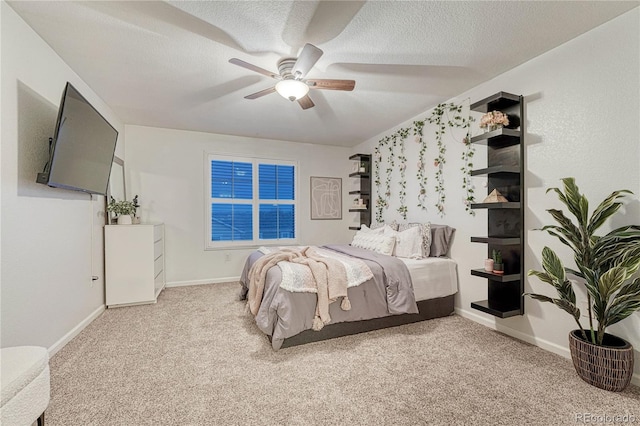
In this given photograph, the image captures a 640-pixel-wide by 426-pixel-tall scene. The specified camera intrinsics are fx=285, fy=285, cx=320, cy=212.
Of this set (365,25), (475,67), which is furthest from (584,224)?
(365,25)

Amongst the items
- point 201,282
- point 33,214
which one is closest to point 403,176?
point 201,282

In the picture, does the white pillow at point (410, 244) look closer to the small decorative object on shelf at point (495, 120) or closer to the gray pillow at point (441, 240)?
the gray pillow at point (441, 240)

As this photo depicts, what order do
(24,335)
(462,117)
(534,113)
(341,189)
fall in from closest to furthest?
1. (24,335)
2. (534,113)
3. (462,117)
4. (341,189)

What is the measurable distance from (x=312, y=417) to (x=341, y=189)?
4.48 m

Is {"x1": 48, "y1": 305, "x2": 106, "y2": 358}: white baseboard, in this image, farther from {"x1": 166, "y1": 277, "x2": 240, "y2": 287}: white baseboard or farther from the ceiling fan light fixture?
the ceiling fan light fixture

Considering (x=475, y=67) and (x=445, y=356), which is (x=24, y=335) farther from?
(x=475, y=67)

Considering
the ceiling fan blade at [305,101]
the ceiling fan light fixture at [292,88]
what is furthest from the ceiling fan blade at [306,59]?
the ceiling fan blade at [305,101]

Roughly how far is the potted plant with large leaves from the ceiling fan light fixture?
210 cm

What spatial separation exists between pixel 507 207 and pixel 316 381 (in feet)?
7.21

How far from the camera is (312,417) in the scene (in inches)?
64.5

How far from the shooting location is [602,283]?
1.82 meters

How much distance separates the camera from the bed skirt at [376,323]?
2.56 metres

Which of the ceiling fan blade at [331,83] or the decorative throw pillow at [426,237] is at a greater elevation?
the ceiling fan blade at [331,83]

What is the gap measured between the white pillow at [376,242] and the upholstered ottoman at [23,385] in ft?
10.0
